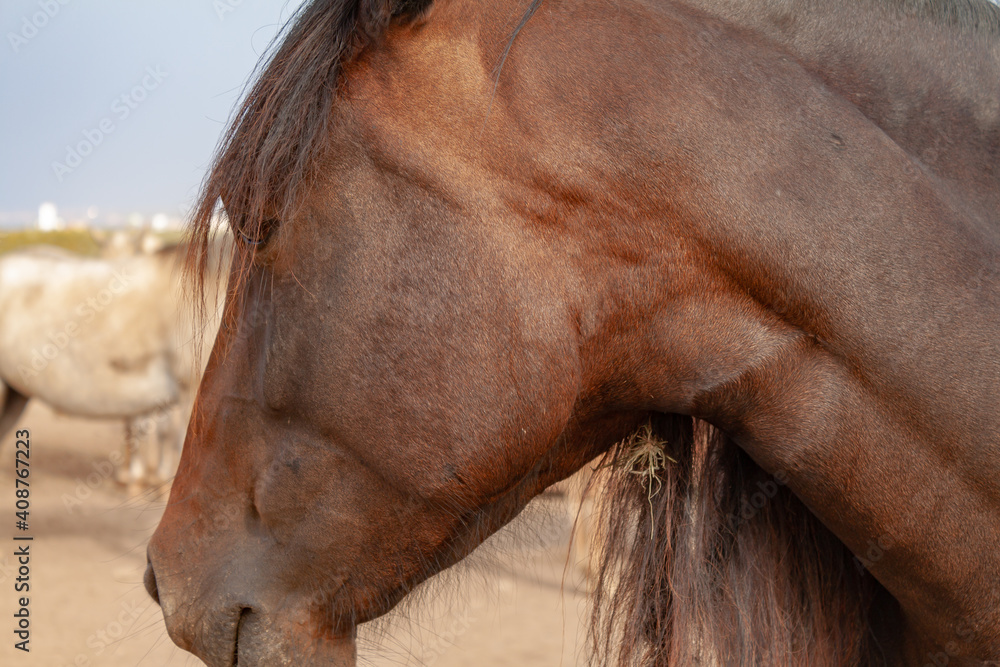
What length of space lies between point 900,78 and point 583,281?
618mm

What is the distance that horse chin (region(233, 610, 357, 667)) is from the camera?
1.20 m

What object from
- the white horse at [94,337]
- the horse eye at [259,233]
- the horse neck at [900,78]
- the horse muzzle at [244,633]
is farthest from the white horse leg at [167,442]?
the horse neck at [900,78]

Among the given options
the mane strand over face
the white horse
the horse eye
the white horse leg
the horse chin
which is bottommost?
the white horse leg

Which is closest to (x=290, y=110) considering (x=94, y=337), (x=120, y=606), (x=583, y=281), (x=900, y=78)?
(x=583, y=281)

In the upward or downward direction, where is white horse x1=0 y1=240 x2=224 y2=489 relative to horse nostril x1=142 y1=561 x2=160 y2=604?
downward

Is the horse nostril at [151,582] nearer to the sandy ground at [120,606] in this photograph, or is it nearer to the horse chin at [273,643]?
the horse chin at [273,643]

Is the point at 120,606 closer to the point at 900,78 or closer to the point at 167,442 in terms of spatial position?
the point at 167,442

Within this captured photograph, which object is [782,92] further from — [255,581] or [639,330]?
[255,581]

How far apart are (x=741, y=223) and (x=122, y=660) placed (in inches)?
192

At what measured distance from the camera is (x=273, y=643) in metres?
1.20

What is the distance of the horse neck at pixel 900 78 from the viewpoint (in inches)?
47.5

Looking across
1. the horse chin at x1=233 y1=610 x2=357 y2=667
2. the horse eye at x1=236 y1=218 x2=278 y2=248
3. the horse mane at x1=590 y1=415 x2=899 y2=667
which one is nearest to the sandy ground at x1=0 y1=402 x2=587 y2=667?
the horse mane at x1=590 y1=415 x2=899 y2=667

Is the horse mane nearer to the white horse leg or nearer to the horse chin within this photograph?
the horse chin

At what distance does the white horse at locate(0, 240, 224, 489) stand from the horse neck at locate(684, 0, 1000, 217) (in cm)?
639
